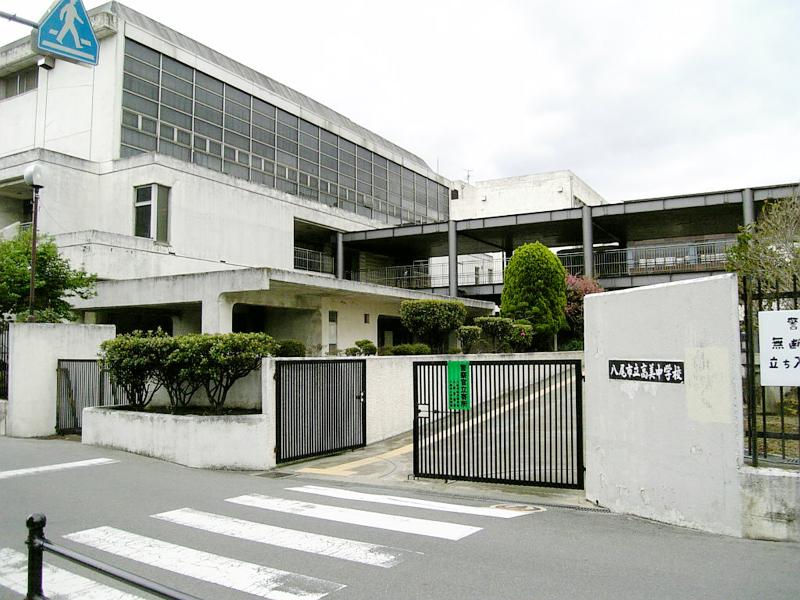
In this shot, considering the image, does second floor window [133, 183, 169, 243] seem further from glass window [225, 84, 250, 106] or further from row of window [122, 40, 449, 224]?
glass window [225, 84, 250, 106]

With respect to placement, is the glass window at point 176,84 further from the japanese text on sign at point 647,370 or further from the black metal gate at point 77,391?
the japanese text on sign at point 647,370

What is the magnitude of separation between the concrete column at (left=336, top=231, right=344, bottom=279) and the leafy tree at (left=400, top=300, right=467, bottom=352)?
16.0 meters

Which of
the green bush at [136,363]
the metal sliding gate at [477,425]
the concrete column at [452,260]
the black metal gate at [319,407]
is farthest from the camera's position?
the concrete column at [452,260]

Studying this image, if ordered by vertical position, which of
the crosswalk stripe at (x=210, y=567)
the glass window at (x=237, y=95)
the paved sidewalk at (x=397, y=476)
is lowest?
the paved sidewalk at (x=397, y=476)

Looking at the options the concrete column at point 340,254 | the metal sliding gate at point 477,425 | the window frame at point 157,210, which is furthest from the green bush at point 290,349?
the concrete column at point 340,254

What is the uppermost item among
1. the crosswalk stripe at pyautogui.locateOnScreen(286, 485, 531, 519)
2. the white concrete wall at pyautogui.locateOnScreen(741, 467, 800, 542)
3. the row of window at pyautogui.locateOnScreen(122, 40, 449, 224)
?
the row of window at pyautogui.locateOnScreen(122, 40, 449, 224)

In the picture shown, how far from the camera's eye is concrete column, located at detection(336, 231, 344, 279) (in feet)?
114

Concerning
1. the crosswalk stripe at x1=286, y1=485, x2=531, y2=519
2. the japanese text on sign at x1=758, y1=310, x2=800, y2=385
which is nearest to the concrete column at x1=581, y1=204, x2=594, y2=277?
the crosswalk stripe at x1=286, y1=485, x2=531, y2=519

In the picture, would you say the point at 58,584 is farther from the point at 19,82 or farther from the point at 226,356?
the point at 19,82

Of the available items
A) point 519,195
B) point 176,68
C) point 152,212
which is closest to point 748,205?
point 152,212

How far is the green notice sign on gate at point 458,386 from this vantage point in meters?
9.87

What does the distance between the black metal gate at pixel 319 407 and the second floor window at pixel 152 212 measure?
14606mm

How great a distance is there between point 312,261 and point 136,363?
22.8m

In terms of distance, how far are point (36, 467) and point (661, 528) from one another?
9.78 meters
